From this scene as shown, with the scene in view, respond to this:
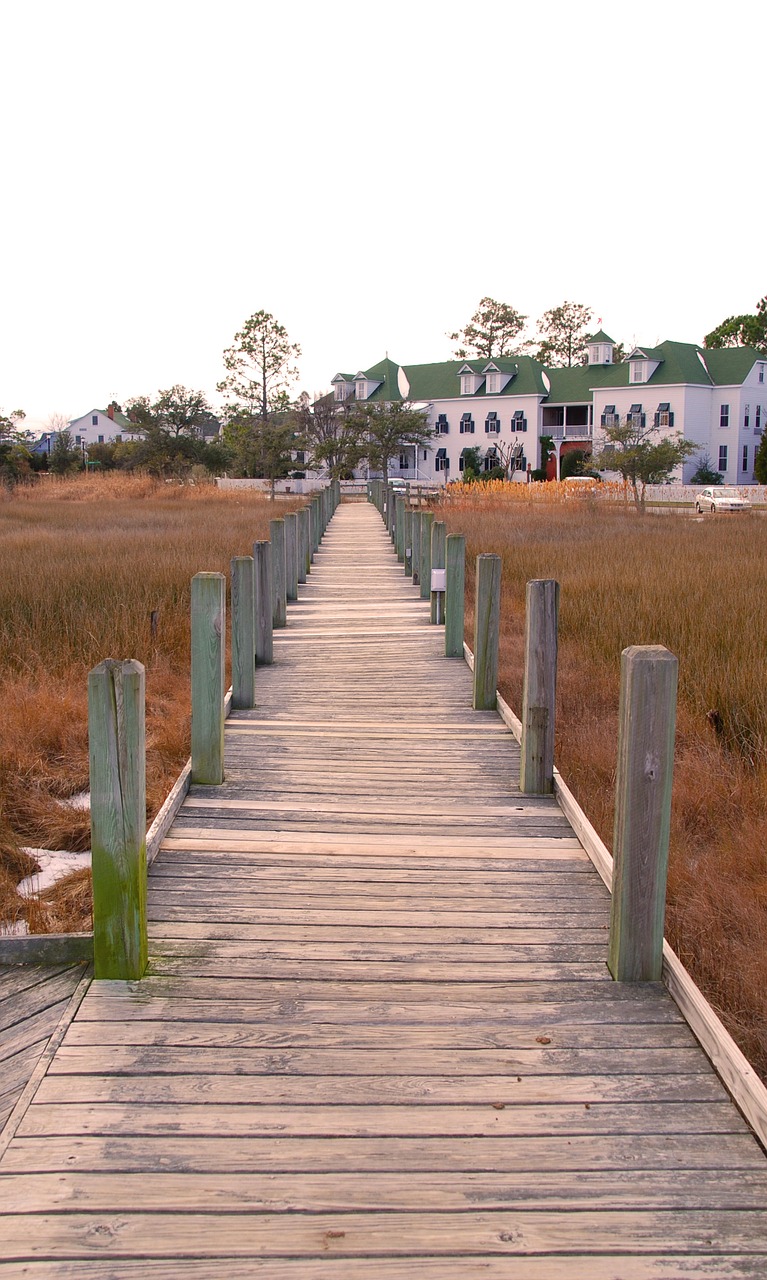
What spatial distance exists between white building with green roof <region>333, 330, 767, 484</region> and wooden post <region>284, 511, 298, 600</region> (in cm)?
4532

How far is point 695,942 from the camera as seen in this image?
415 cm

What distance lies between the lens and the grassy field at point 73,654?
609 centimetres

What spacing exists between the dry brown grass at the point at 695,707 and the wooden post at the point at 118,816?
6.60 feet

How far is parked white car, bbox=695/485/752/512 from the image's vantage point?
120 feet

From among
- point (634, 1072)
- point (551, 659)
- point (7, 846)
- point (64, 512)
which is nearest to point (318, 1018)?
point (634, 1072)

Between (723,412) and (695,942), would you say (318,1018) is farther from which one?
(723,412)

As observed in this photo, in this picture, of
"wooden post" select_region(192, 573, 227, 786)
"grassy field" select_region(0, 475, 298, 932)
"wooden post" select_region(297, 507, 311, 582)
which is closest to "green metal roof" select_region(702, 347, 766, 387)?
"grassy field" select_region(0, 475, 298, 932)

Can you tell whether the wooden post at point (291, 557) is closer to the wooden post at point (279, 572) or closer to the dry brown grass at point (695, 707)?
the wooden post at point (279, 572)

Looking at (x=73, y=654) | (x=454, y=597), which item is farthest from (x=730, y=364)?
(x=73, y=654)

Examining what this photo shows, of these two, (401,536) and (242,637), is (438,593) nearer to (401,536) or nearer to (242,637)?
(242,637)

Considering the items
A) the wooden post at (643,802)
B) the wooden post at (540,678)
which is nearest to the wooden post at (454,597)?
the wooden post at (540,678)

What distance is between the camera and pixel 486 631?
277 inches

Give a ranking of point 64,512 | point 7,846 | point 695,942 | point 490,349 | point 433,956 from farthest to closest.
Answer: point 490,349 → point 64,512 → point 7,846 → point 695,942 → point 433,956

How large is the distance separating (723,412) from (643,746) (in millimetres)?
60005
